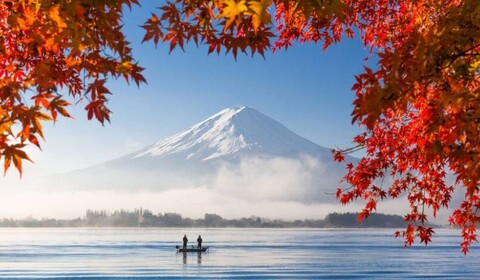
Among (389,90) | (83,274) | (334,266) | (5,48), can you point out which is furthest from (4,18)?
(334,266)

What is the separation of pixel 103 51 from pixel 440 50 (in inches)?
124

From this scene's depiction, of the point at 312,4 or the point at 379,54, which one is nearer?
the point at 312,4

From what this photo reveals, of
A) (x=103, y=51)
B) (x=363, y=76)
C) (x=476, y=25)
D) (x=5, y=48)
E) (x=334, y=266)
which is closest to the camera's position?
(x=476, y=25)

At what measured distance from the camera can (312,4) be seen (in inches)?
192

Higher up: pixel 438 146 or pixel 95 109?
pixel 95 109

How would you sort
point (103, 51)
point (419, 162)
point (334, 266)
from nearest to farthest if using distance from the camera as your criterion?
point (103, 51) < point (419, 162) < point (334, 266)

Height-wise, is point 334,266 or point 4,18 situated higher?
point 4,18

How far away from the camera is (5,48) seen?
767 centimetres

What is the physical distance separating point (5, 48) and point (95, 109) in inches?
91.3

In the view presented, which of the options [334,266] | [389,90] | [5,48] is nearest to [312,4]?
[389,90]

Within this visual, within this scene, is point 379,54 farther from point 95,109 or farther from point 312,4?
point 95,109

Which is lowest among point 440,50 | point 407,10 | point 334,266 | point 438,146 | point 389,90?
point 334,266

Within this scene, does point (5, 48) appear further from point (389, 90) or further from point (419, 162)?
point (419, 162)

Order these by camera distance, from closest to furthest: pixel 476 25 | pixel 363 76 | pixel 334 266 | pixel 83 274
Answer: pixel 476 25 < pixel 363 76 < pixel 83 274 < pixel 334 266
